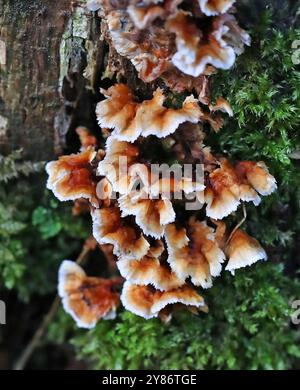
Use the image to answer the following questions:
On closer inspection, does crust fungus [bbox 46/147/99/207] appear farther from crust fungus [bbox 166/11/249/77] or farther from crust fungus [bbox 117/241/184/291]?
crust fungus [bbox 166/11/249/77]

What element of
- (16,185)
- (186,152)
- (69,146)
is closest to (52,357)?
(16,185)

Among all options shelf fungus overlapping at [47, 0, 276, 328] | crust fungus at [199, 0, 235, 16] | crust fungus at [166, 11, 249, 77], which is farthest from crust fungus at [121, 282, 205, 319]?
crust fungus at [199, 0, 235, 16]

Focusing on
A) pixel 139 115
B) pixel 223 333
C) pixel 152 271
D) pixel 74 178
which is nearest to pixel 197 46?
pixel 139 115

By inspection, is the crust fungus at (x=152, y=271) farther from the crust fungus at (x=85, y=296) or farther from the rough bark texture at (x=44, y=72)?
the rough bark texture at (x=44, y=72)

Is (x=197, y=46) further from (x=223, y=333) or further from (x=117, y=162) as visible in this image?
(x=223, y=333)

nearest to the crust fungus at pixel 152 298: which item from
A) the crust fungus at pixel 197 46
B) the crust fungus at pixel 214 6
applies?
the crust fungus at pixel 197 46

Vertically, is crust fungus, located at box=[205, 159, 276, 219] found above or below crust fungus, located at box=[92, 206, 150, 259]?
above

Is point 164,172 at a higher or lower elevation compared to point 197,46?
lower
